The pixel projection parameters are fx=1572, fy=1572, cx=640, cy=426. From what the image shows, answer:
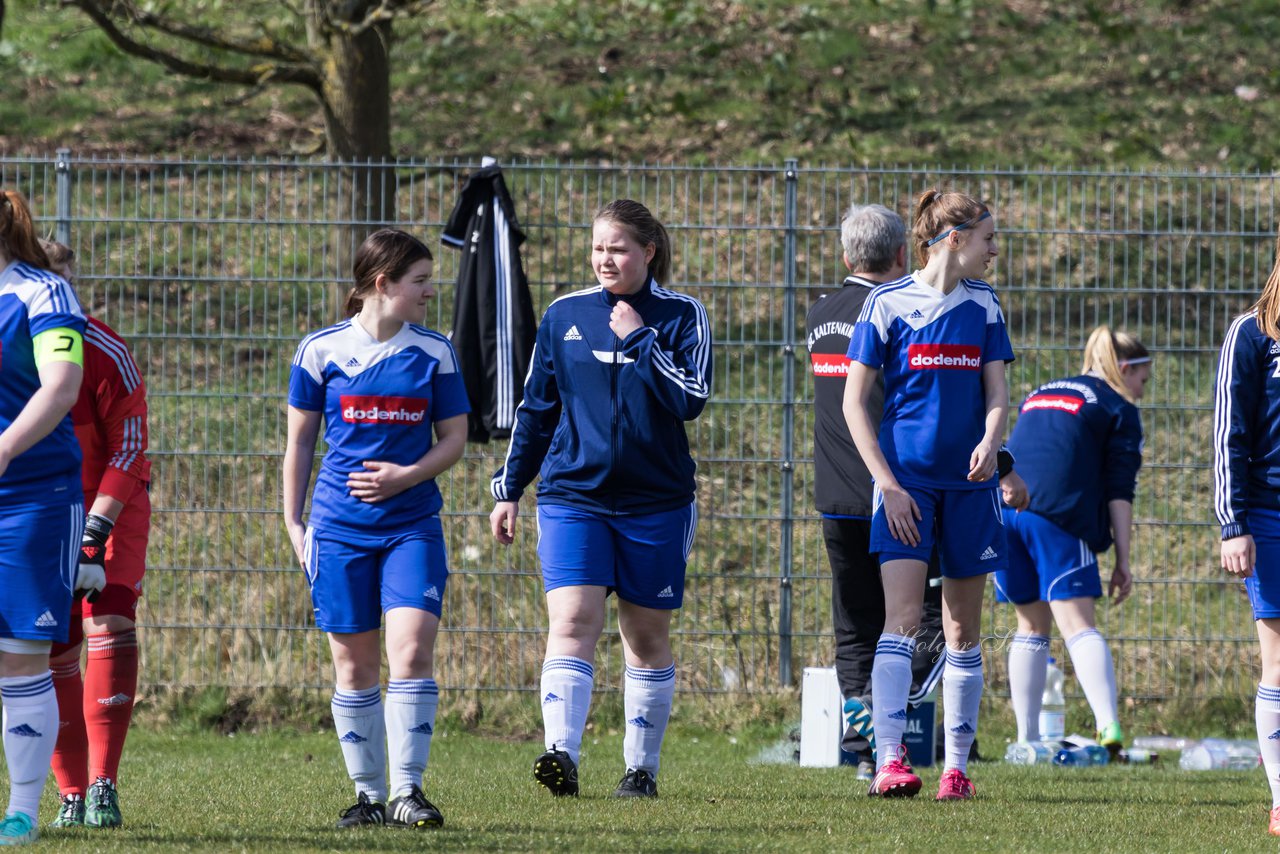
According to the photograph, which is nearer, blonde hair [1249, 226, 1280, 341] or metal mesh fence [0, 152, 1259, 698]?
blonde hair [1249, 226, 1280, 341]

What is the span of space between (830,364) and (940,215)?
986 mm

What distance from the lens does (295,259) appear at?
333 inches

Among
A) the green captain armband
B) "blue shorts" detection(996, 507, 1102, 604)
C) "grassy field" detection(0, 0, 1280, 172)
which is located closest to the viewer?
the green captain armband

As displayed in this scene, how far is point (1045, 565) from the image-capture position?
7.36 meters

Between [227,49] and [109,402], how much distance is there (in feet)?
20.5

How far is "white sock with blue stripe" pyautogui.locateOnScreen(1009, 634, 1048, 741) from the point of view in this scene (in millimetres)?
7383

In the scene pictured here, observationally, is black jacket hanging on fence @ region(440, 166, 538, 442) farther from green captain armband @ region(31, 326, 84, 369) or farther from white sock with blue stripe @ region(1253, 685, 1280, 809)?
white sock with blue stripe @ region(1253, 685, 1280, 809)

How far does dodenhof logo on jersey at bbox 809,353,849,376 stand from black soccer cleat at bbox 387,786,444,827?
2.45m

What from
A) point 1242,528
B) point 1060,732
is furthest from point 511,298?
point 1242,528

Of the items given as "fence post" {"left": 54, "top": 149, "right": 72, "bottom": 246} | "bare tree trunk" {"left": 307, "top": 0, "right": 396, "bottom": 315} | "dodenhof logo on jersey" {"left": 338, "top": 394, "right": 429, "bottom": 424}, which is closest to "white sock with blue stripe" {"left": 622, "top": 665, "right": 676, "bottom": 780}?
"dodenhof logo on jersey" {"left": 338, "top": 394, "right": 429, "bottom": 424}

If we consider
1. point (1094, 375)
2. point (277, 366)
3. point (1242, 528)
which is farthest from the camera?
point (277, 366)

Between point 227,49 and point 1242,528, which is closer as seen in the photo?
point 1242,528

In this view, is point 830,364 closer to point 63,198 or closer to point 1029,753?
point 1029,753

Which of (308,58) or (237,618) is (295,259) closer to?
(237,618)
